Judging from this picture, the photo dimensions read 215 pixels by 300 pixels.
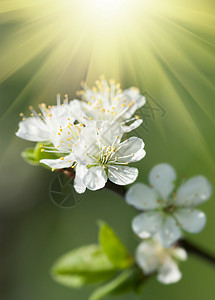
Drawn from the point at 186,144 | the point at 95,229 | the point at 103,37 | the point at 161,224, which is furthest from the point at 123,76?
the point at 161,224

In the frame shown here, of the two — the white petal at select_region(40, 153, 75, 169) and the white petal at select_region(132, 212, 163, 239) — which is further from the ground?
the white petal at select_region(40, 153, 75, 169)

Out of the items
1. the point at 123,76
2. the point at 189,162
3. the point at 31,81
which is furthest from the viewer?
the point at 31,81

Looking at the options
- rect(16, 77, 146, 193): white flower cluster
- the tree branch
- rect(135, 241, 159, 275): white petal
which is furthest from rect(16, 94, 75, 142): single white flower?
rect(135, 241, 159, 275): white petal

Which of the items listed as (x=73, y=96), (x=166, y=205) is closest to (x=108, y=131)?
(x=166, y=205)

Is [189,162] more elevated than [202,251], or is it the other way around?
[189,162]

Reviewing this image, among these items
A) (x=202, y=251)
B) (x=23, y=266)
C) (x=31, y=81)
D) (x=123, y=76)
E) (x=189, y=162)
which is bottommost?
(x=202, y=251)

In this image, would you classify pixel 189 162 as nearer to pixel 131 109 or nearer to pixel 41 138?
pixel 131 109

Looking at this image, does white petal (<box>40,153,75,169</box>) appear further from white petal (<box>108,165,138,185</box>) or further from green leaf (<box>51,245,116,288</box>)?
green leaf (<box>51,245,116,288</box>)
